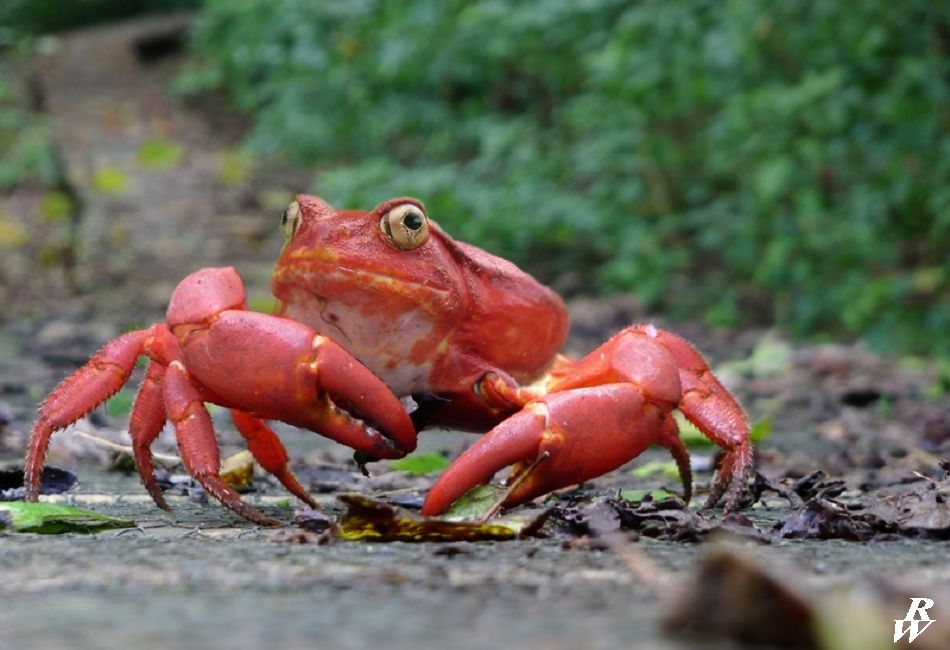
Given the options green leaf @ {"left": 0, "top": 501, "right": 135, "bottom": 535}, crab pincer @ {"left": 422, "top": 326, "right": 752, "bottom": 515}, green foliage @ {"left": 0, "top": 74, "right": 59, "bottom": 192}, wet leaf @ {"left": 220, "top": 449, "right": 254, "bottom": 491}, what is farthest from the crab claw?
green foliage @ {"left": 0, "top": 74, "right": 59, "bottom": 192}

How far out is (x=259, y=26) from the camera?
52.3 feet

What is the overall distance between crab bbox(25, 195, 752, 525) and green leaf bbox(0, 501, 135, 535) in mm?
212

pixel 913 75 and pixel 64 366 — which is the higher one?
pixel 913 75

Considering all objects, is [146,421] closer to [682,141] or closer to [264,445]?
[264,445]

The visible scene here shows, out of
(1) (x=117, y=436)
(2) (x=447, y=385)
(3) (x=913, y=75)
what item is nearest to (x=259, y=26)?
(3) (x=913, y=75)

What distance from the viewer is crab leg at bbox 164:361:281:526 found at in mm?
2838

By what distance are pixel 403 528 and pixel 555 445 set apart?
1.08 feet

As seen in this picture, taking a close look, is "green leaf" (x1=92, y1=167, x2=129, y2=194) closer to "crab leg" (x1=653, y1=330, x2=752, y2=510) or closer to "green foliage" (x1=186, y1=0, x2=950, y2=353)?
"green foliage" (x1=186, y1=0, x2=950, y2=353)

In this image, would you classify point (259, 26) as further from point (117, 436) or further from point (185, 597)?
point (185, 597)

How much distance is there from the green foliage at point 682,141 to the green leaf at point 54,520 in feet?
20.6

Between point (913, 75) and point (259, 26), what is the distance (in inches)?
369

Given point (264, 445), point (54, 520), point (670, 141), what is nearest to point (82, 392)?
point (264, 445)

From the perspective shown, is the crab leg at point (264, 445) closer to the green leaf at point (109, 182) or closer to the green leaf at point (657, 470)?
the green leaf at point (657, 470)

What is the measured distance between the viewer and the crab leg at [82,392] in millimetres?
3180
